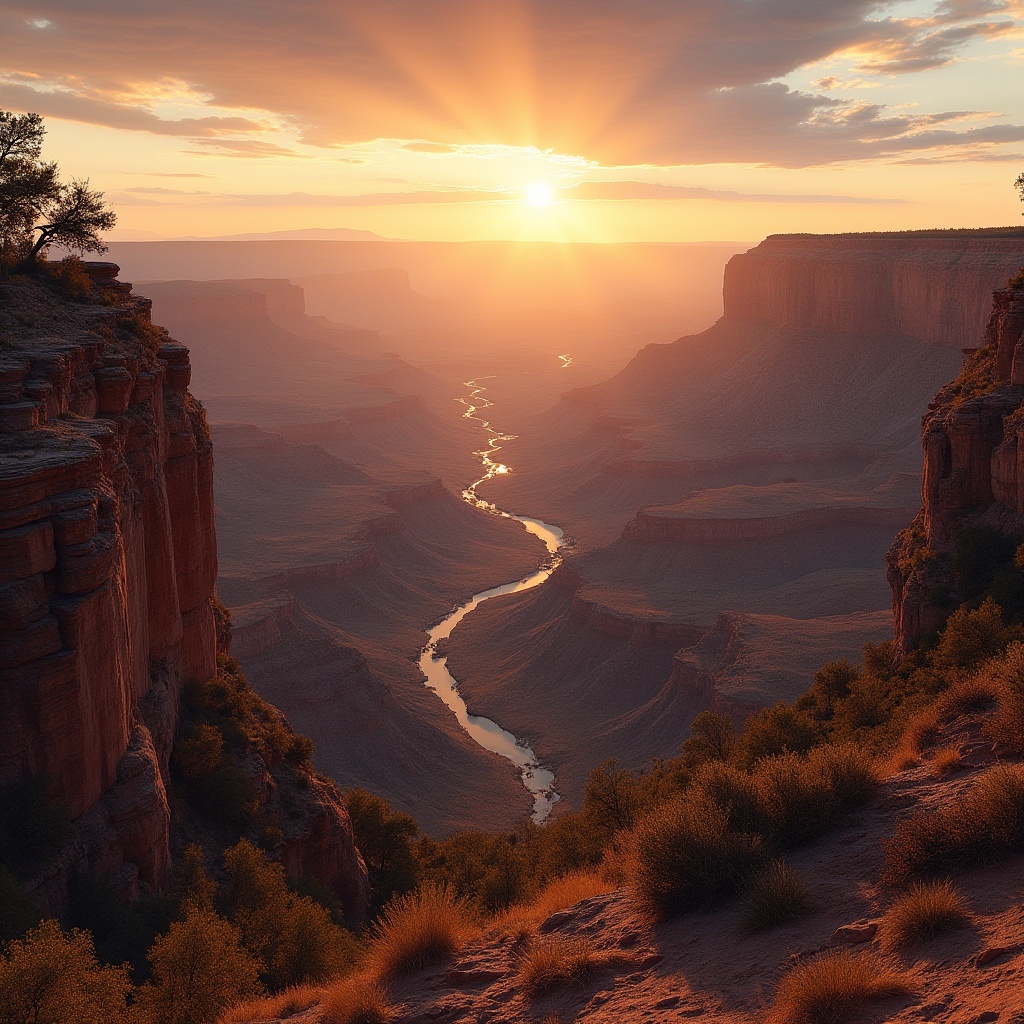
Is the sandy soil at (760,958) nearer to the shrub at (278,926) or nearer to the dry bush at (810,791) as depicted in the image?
the dry bush at (810,791)

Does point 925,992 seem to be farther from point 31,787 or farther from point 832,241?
point 832,241

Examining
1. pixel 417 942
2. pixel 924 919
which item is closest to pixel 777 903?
pixel 924 919

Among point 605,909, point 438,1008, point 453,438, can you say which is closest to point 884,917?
point 605,909

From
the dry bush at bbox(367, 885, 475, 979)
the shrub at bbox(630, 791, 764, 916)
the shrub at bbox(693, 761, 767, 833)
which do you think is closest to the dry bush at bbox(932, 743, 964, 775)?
the shrub at bbox(693, 761, 767, 833)

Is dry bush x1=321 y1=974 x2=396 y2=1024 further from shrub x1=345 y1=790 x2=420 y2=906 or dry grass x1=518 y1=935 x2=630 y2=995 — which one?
shrub x1=345 y1=790 x2=420 y2=906

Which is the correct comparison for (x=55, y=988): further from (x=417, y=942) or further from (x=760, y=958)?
(x=760, y=958)
